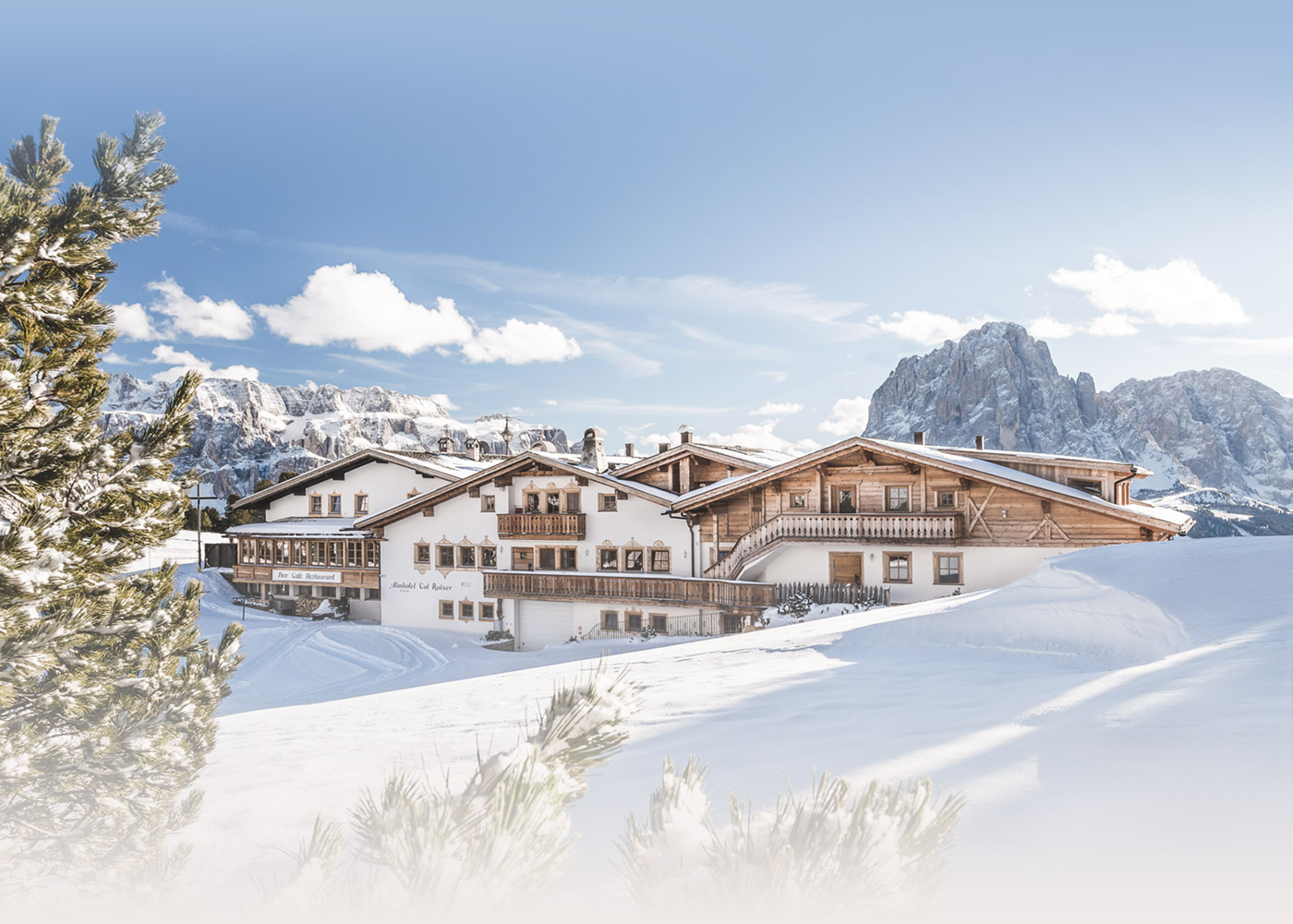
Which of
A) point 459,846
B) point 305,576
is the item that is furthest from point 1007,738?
point 305,576

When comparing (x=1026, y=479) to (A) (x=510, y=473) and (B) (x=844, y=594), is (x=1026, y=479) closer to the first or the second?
(B) (x=844, y=594)

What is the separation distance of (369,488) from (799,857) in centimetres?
3905

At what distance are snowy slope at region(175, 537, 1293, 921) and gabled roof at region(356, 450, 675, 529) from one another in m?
19.0

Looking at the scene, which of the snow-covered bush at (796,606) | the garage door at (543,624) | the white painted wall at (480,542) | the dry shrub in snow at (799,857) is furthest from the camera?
the garage door at (543,624)

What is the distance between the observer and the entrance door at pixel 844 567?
1046 inches

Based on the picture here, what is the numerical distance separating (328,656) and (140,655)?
22.9 metres

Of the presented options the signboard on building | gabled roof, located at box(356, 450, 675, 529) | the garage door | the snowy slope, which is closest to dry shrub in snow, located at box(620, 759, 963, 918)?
the snowy slope

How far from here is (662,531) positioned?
2984 centimetres

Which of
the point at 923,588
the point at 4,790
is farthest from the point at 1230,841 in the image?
the point at 923,588

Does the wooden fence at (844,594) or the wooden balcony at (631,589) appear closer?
the wooden fence at (844,594)

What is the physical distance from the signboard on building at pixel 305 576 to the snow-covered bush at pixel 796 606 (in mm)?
23186

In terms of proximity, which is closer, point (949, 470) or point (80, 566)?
point (80, 566)

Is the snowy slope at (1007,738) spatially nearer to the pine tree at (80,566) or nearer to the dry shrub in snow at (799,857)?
the dry shrub in snow at (799,857)

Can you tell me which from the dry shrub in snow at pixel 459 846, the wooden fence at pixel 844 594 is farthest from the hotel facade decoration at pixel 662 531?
the dry shrub in snow at pixel 459 846
